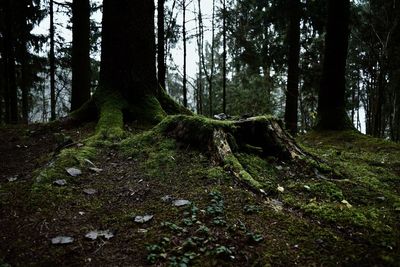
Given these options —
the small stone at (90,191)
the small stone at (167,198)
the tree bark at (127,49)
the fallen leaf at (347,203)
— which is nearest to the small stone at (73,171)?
the small stone at (90,191)

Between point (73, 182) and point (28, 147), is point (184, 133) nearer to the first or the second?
point (73, 182)

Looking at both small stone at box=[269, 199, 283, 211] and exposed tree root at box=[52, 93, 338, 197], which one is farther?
exposed tree root at box=[52, 93, 338, 197]

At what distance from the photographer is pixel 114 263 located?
237 cm

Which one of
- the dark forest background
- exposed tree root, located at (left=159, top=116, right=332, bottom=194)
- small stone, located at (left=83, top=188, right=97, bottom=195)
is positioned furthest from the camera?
the dark forest background

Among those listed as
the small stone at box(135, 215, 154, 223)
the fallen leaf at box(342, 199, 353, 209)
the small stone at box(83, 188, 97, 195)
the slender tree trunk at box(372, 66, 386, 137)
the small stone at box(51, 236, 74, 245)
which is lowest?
the small stone at box(51, 236, 74, 245)

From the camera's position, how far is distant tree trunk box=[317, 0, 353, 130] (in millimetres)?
8375

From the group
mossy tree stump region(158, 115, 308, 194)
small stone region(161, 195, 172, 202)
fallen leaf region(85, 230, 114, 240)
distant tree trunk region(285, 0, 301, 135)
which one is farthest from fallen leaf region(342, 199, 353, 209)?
distant tree trunk region(285, 0, 301, 135)

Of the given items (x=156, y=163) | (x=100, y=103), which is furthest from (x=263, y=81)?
(x=156, y=163)

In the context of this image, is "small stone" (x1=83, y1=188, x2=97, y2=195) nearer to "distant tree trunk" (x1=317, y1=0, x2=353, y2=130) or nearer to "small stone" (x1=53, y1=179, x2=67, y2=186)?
"small stone" (x1=53, y1=179, x2=67, y2=186)

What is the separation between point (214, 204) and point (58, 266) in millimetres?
1420

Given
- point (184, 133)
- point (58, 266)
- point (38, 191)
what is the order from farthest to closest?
point (184, 133) < point (38, 191) < point (58, 266)

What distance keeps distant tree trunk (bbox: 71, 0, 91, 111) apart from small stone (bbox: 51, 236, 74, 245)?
300 inches

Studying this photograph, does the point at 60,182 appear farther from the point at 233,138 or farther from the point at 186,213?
the point at 233,138

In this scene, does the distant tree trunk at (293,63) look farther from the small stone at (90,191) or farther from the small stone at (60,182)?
the small stone at (60,182)
